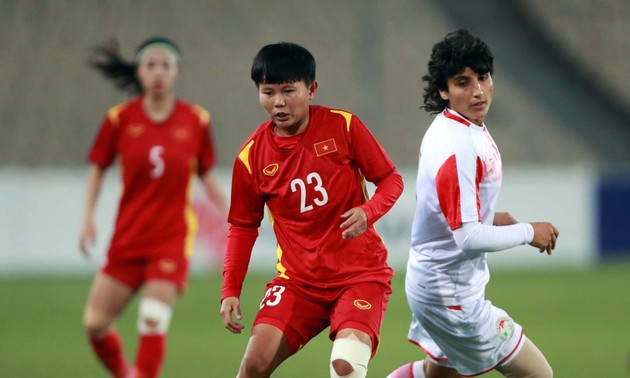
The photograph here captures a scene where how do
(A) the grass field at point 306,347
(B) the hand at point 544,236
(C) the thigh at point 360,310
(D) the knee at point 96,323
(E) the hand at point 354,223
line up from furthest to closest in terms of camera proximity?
(A) the grass field at point 306,347, (D) the knee at point 96,323, (C) the thigh at point 360,310, (B) the hand at point 544,236, (E) the hand at point 354,223

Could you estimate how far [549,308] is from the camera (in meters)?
11.6

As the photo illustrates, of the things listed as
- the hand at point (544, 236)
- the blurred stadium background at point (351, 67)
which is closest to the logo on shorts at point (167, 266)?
the hand at point (544, 236)

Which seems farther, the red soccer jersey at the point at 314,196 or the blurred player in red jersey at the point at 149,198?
the blurred player in red jersey at the point at 149,198

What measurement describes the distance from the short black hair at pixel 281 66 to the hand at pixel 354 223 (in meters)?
0.73

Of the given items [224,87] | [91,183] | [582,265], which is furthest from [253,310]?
[224,87]

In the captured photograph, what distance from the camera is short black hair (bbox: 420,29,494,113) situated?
515 centimetres

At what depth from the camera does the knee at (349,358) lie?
15.9 feet

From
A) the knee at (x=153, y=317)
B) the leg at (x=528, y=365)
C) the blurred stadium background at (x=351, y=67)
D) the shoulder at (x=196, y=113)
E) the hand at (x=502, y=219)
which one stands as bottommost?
the knee at (x=153, y=317)

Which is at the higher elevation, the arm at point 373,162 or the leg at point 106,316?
the arm at point 373,162

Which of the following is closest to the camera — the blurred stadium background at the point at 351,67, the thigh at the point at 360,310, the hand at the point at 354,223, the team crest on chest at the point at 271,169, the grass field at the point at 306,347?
the hand at the point at 354,223

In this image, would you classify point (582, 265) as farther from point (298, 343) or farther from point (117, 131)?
point (298, 343)

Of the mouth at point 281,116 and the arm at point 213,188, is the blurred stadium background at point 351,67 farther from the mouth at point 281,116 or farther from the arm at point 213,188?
the mouth at point 281,116

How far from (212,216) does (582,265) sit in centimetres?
521

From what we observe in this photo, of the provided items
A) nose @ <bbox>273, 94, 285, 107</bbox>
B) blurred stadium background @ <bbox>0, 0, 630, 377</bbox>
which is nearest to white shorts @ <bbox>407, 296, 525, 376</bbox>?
nose @ <bbox>273, 94, 285, 107</bbox>
